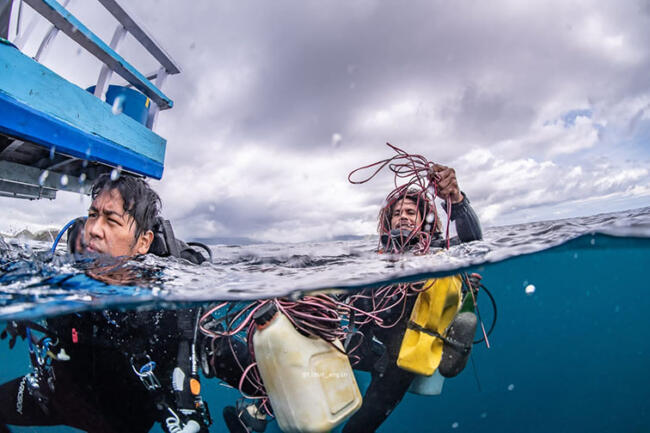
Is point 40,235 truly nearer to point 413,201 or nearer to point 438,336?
point 413,201

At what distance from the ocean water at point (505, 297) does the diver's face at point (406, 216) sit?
58cm

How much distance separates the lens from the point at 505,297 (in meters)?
28.0

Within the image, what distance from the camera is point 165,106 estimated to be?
19.0 ft

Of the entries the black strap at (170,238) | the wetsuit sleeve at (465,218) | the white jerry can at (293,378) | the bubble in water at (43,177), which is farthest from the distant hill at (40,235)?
the wetsuit sleeve at (465,218)

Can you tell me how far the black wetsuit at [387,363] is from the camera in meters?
4.72

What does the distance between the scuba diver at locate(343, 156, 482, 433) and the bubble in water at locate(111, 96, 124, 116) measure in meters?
4.05

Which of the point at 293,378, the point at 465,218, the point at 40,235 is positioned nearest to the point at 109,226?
the point at 293,378

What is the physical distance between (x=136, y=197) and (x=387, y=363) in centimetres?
457

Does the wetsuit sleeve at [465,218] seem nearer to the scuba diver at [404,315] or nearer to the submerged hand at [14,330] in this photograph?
the scuba diver at [404,315]

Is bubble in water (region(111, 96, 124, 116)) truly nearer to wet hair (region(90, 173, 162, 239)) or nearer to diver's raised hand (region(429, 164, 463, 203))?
wet hair (region(90, 173, 162, 239))

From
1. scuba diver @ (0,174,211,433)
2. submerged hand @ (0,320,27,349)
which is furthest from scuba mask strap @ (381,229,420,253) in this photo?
submerged hand @ (0,320,27,349)

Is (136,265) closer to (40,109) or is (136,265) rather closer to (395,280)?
(40,109)

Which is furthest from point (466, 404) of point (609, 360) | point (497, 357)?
point (609, 360)

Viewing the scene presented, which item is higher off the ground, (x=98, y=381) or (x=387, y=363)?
(x=98, y=381)
